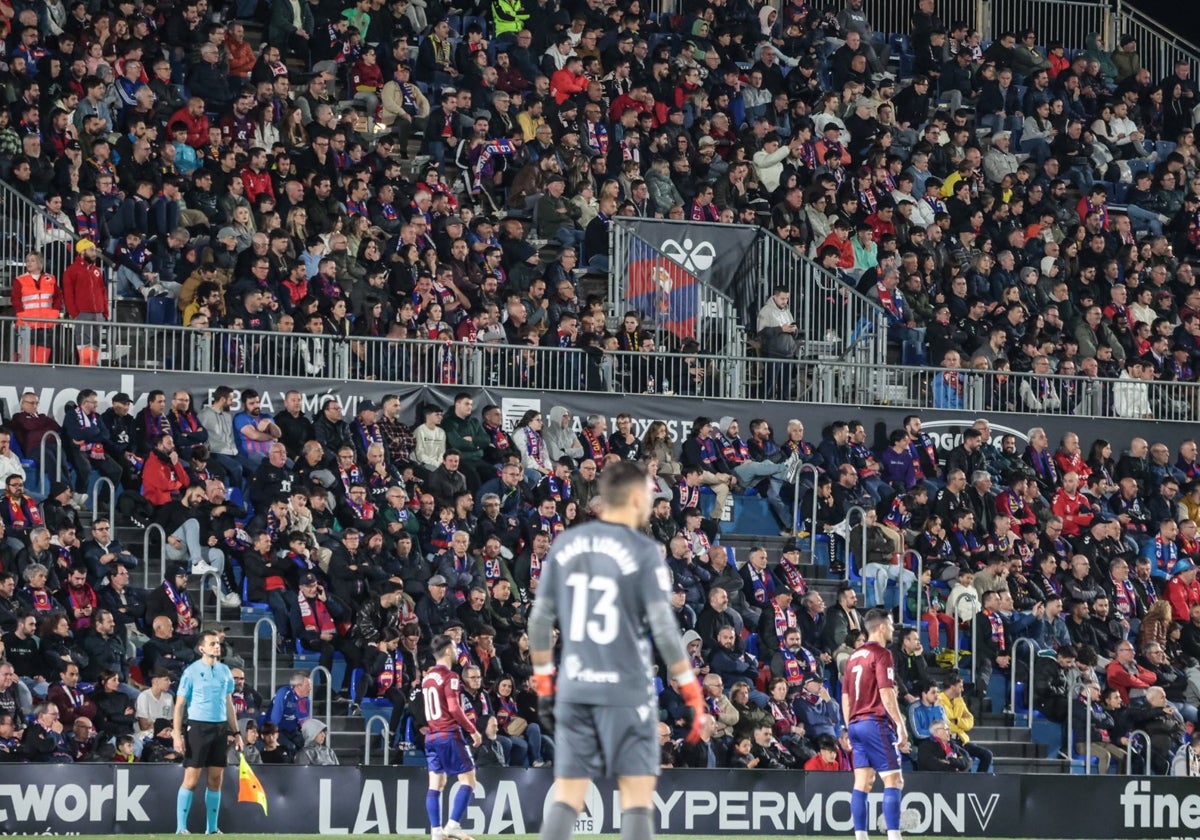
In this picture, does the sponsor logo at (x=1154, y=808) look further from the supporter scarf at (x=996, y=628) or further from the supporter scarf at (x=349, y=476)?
the supporter scarf at (x=349, y=476)

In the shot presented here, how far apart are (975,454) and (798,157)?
5.64m

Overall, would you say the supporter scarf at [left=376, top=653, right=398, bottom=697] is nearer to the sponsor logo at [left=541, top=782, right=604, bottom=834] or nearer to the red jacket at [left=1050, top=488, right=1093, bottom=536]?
the sponsor logo at [left=541, top=782, right=604, bottom=834]

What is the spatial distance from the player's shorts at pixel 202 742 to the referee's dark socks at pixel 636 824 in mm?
8809

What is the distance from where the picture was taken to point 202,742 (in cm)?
1750

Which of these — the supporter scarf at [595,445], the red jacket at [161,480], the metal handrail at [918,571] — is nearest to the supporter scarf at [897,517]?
the metal handrail at [918,571]

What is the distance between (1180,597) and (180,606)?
12.7 meters

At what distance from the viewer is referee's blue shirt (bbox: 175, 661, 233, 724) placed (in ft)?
57.4

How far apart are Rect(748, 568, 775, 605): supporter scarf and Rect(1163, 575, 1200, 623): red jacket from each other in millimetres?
5616

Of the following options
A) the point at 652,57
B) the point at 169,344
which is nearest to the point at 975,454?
the point at 652,57

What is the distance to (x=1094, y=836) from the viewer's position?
839 inches

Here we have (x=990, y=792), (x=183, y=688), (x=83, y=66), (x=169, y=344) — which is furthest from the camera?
(x=83, y=66)

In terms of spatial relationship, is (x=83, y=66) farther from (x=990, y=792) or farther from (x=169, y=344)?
(x=990, y=792)

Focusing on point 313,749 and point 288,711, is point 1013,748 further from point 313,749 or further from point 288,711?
point 288,711

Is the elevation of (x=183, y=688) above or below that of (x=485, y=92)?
below
